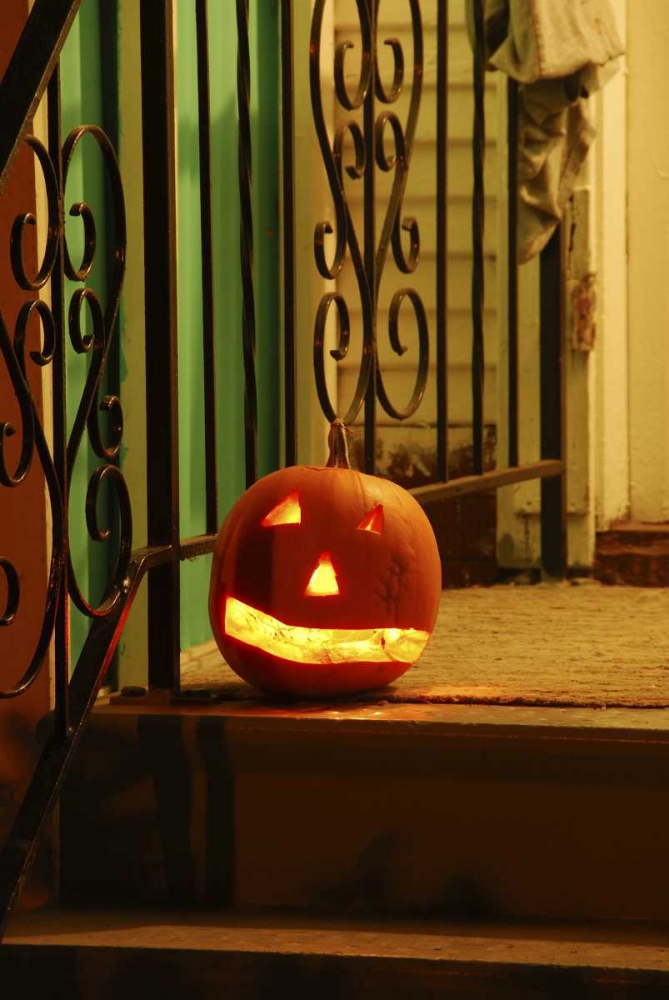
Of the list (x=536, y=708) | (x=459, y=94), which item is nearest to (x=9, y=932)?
(x=536, y=708)

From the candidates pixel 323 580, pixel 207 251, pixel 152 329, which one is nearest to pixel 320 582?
pixel 323 580

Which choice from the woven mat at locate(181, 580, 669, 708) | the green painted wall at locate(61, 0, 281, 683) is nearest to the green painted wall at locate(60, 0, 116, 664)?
the green painted wall at locate(61, 0, 281, 683)

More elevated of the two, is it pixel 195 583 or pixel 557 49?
pixel 557 49

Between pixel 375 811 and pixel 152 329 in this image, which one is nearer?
pixel 375 811

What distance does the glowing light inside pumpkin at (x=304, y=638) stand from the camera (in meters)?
1.81

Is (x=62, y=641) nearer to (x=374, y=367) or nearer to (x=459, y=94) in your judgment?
(x=374, y=367)

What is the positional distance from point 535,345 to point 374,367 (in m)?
1.11

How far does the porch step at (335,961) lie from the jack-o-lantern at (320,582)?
0.31 meters

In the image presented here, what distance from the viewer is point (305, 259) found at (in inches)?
119

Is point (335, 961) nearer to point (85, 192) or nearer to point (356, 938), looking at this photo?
point (356, 938)

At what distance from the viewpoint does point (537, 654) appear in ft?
7.43

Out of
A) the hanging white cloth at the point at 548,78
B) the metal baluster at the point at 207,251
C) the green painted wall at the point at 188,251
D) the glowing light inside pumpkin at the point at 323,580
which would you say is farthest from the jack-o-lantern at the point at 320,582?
the hanging white cloth at the point at 548,78

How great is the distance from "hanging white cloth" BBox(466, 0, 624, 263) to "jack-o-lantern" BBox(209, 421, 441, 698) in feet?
4.24

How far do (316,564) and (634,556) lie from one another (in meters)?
1.61
